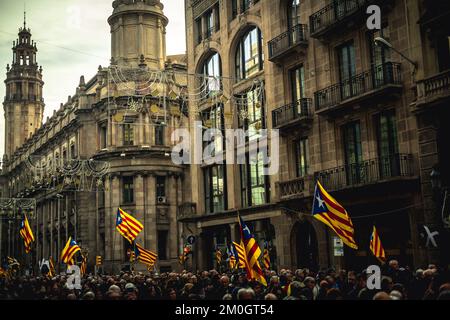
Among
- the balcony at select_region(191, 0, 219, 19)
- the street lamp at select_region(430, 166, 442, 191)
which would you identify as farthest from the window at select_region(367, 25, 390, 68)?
the balcony at select_region(191, 0, 219, 19)

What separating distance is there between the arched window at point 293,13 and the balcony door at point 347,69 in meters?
3.62

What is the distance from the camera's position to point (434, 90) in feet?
65.1

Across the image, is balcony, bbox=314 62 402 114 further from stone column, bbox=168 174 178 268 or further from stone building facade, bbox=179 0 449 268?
stone column, bbox=168 174 178 268

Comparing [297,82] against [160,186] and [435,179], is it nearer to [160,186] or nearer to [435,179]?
[435,179]

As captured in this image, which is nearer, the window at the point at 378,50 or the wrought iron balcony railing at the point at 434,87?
the wrought iron balcony railing at the point at 434,87

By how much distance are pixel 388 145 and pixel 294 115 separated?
567 cm

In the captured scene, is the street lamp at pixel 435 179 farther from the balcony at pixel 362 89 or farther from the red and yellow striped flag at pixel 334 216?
the balcony at pixel 362 89

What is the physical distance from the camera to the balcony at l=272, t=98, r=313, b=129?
86.3 ft

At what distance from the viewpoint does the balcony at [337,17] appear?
23.4 m

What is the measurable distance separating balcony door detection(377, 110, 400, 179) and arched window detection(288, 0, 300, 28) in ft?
24.5

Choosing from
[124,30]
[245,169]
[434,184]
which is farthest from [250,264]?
[124,30]

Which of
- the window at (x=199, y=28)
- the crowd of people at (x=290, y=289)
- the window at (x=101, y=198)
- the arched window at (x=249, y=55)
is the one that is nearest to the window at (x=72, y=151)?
the window at (x=101, y=198)

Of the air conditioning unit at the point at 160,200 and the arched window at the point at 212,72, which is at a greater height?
the arched window at the point at 212,72
